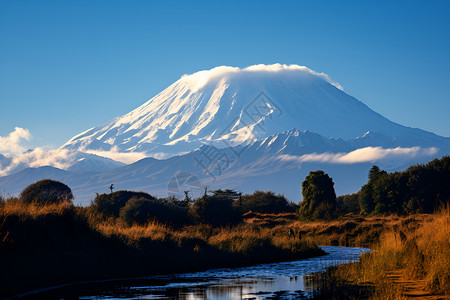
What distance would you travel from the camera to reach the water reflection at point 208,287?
62.2ft

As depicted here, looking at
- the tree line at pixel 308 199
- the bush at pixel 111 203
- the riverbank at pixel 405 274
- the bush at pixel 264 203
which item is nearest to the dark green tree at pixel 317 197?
the tree line at pixel 308 199

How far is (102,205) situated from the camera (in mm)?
46000

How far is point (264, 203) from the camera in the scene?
241 feet

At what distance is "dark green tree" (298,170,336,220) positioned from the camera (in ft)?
225

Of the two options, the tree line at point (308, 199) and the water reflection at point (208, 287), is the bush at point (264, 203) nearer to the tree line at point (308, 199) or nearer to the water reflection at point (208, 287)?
the tree line at point (308, 199)

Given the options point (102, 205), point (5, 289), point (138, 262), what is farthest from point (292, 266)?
point (102, 205)

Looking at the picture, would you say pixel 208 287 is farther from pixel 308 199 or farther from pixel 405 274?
pixel 308 199

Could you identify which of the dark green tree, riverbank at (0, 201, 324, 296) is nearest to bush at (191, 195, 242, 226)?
riverbank at (0, 201, 324, 296)

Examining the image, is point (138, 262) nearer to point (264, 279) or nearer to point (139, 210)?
point (264, 279)

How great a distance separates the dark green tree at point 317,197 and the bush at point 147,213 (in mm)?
28113

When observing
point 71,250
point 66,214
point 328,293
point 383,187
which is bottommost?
point 328,293

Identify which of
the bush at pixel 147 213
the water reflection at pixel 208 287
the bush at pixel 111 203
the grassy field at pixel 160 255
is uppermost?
the bush at pixel 111 203

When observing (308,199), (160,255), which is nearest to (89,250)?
(160,255)

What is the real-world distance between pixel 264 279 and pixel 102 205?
24.7m
